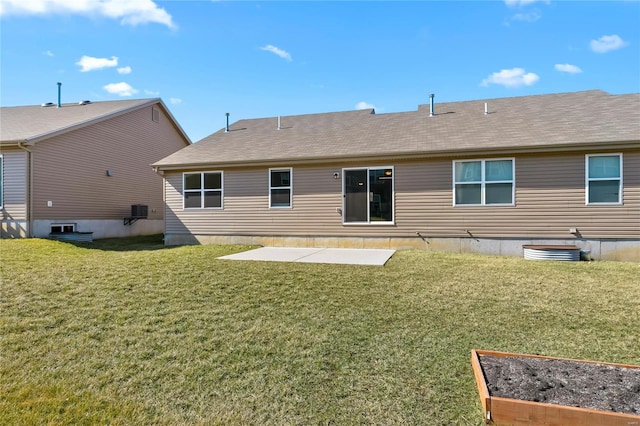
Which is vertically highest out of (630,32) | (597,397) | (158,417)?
(630,32)

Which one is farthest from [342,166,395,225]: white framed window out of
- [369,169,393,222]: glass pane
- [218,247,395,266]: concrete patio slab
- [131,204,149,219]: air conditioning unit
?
[131,204,149,219]: air conditioning unit

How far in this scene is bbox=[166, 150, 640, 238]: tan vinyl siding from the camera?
855 centimetres

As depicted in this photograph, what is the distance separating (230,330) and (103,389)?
4.29 ft

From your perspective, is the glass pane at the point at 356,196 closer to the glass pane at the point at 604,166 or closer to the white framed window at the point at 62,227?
the glass pane at the point at 604,166

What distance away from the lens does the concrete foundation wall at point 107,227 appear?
11.8 meters

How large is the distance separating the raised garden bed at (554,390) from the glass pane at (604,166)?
23.7ft

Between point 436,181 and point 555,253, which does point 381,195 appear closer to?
point 436,181

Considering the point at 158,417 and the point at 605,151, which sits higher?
the point at 605,151

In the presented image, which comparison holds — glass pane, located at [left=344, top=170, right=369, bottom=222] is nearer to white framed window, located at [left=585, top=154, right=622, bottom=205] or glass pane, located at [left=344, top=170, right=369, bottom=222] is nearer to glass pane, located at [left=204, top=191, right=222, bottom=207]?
glass pane, located at [left=204, top=191, right=222, bottom=207]

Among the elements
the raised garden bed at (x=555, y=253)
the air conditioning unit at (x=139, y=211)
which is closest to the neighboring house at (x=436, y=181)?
the raised garden bed at (x=555, y=253)

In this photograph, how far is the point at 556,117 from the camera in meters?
10.1

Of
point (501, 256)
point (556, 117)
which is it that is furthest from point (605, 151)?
point (501, 256)

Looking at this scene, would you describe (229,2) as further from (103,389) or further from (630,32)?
(630,32)

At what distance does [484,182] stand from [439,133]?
2.13 metres
